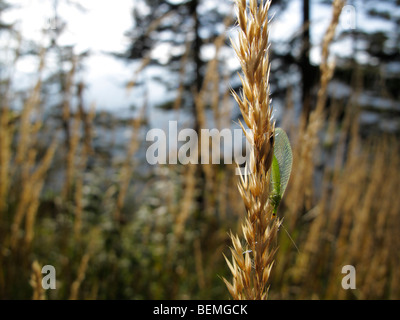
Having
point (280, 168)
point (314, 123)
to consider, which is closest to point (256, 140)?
point (280, 168)

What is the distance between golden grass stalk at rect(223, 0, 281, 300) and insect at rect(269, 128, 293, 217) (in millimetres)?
19

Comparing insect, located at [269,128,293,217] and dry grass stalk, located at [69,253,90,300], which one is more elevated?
insect, located at [269,128,293,217]

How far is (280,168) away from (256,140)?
0.07m

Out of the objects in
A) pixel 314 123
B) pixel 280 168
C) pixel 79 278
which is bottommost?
pixel 79 278

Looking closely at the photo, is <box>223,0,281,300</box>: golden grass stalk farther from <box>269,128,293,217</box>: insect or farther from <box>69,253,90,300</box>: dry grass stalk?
<box>69,253,90,300</box>: dry grass stalk

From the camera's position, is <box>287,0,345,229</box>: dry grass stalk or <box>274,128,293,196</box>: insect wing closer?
<box>274,128,293,196</box>: insect wing

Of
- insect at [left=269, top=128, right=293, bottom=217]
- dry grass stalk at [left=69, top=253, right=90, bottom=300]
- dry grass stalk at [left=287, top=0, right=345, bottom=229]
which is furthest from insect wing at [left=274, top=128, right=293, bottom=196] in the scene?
dry grass stalk at [left=69, top=253, right=90, bottom=300]

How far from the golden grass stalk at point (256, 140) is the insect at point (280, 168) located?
0.02 metres

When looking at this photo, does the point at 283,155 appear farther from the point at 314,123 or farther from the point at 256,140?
the point at 314,123

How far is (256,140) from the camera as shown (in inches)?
14.2

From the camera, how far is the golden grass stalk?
1.18 feet

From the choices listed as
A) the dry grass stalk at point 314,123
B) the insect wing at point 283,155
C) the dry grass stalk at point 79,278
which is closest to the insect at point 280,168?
Result: the insect wing at point 283,155
